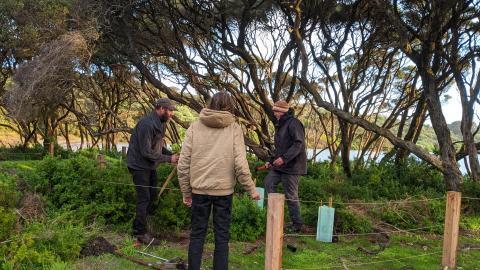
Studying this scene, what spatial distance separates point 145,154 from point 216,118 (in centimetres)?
176

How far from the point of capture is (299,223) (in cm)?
648

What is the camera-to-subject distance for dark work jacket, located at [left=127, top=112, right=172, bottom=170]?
5605 millimetres

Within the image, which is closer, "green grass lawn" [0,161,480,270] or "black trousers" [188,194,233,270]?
"black trousers" [188,194,233,270]

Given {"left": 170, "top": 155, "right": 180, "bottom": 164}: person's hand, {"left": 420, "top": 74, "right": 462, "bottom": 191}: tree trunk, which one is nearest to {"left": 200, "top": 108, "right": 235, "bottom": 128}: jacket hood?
{"left": 170, "top": 155, "right": 180, "bottom": 164}: person's hand

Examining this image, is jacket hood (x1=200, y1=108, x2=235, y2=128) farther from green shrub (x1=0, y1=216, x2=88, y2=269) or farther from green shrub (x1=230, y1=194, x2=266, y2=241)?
green shrub (x1=230, y1=194, x2=266, y2=241)

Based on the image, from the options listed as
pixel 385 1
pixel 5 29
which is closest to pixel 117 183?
pixel 385 1

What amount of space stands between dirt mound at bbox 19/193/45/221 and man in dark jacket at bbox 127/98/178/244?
→ 1358mm

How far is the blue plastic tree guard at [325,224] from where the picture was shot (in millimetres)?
6273

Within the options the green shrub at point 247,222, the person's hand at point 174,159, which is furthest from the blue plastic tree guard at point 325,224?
the person's hand at point 174,159

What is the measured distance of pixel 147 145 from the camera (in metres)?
5.61

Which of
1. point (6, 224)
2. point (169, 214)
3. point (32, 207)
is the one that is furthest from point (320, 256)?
point (32, 207)

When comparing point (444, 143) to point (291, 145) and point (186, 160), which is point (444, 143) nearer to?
point (291, 145)

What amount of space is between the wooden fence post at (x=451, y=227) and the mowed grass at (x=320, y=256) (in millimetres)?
161

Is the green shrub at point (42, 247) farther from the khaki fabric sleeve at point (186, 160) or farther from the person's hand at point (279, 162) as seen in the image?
the person's hand at point (279, 162)
